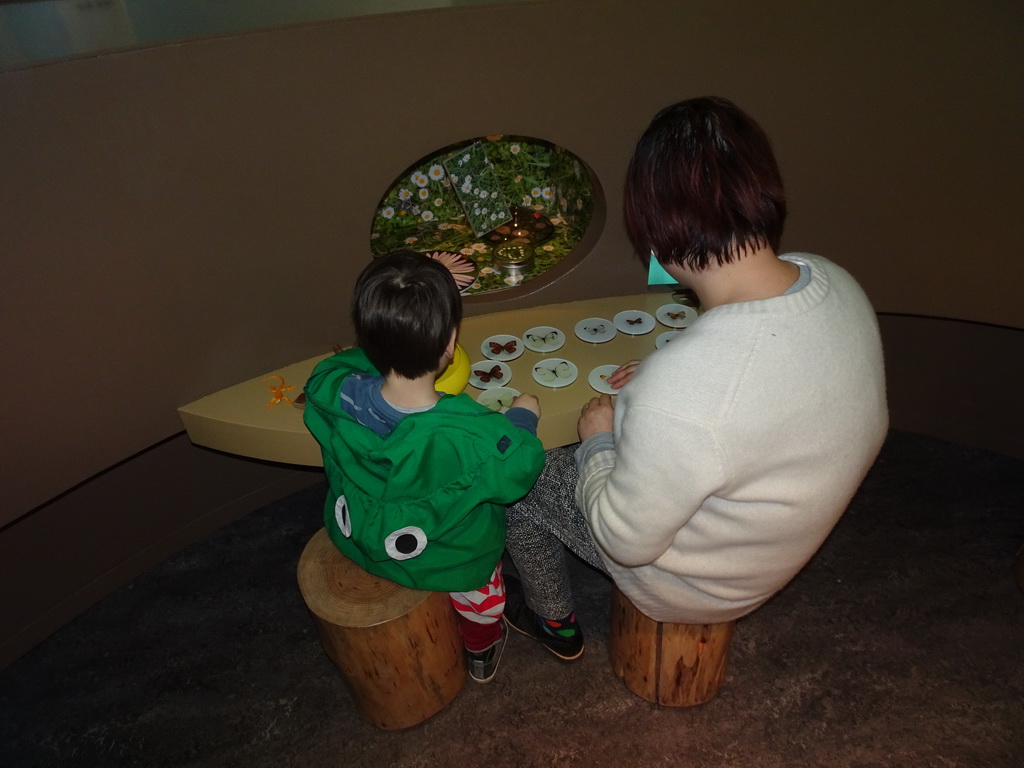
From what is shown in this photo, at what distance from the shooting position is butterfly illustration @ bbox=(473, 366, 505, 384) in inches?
90.1

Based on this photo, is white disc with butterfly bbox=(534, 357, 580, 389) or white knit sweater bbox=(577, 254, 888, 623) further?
white disc with butterfly bbox=(534, 357, 580, 389)

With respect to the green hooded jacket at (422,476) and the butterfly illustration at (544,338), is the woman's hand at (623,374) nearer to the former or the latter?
the butterfly illustration at (544,338)

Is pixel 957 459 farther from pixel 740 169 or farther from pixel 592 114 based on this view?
pixel 740 169

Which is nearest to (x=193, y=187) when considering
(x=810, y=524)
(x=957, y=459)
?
(x=810, y=524)

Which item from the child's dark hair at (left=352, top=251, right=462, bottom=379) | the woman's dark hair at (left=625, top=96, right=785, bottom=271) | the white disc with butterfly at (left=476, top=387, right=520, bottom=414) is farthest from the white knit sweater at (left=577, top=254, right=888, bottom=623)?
the white disc with butterfly at (left=476, top=387, right=520, bottom=414)

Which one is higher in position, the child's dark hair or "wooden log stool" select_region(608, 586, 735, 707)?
the child's dark hair

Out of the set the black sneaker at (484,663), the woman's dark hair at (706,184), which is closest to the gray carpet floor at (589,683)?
the black sneaker at (484,663)

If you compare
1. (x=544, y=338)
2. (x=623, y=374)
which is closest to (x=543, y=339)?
(x=544, y=338)

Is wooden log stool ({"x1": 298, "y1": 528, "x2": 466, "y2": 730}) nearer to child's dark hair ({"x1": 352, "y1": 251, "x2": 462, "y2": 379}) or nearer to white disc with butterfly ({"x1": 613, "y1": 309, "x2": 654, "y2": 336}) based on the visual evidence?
child's dark hair ({"x1": 352, "y1": 251, "x2": 462, "y2": 379})

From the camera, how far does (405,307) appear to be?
1578mm

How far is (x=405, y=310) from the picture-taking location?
1.58 meters

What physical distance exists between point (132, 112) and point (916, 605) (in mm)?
2750

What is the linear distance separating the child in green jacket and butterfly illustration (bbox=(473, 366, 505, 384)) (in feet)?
1.09

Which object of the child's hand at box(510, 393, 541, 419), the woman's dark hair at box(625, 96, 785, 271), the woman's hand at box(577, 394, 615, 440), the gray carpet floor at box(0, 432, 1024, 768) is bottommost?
the gray carpet floor at box(0, 432, 1024, 768)
